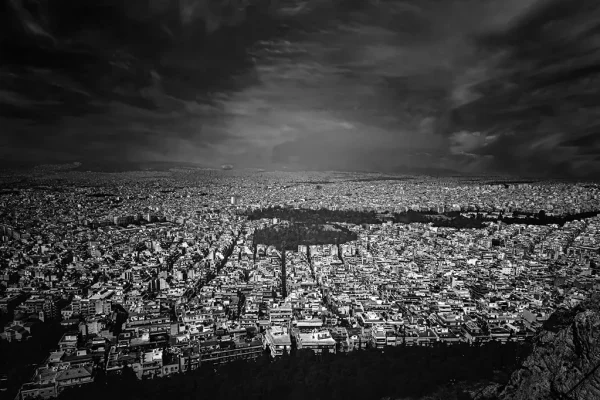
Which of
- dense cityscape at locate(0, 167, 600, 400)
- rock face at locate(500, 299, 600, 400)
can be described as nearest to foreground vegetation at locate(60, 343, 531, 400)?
dense cityscape at locate(0, 167, 600, 400)

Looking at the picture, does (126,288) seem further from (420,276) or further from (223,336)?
(420,276)

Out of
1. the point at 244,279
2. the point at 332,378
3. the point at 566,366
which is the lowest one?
the point at 332,378

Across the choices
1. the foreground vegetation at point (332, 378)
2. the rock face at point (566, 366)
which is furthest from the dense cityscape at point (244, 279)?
the rock face at point (566, 366)

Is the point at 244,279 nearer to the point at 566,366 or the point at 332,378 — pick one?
the point at 332,378

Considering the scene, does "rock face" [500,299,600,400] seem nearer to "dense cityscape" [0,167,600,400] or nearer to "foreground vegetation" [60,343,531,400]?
"foreground vegetation" [60,343,531,400]

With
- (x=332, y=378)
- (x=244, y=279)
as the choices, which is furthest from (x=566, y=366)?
(x=244, y=279)

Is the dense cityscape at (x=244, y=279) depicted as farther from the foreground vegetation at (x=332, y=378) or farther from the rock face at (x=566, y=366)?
the rock face at (x=566, y=366)
